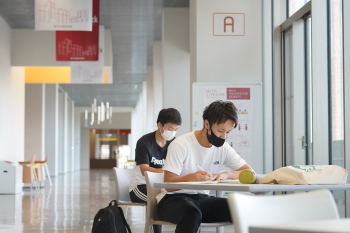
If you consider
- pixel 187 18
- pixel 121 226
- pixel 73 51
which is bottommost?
pixel 121 226

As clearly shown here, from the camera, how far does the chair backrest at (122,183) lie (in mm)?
4408

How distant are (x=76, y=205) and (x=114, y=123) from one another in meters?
23.1

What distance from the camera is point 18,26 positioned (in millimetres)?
12117

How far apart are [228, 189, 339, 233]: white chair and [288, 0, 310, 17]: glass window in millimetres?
4819

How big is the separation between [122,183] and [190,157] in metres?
1.55

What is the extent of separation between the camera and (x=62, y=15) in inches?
280

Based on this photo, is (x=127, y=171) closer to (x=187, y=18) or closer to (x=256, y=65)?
(x=256, y=65)

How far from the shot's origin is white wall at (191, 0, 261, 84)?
6.45 m

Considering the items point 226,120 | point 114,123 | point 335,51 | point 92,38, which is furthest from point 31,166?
point 114,123

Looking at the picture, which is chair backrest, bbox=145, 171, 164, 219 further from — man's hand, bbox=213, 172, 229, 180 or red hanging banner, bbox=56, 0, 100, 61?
red hanging banner, bbox=56, 0, 100, 61

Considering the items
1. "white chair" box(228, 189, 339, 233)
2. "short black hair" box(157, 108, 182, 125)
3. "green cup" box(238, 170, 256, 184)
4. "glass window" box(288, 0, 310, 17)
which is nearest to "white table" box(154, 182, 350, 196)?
"green cup" box(238, 170, 256, 184)

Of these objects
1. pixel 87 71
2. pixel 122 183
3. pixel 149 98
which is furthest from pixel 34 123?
pixel 122 183

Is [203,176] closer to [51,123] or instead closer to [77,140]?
[51,123]

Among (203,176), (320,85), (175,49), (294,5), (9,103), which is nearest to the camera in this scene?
(203,176)
